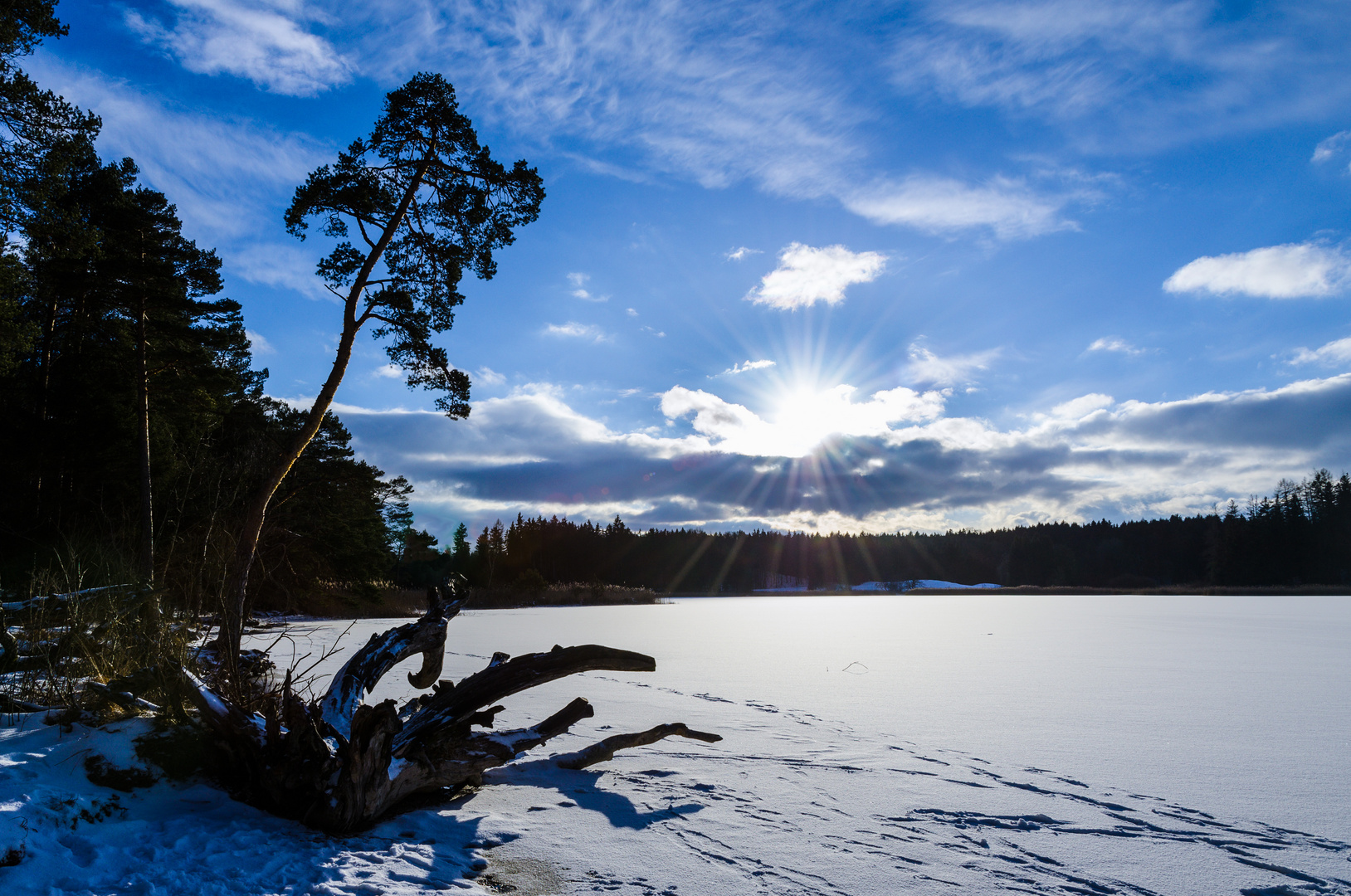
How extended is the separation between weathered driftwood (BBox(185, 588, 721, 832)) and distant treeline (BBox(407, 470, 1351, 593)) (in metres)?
50.6

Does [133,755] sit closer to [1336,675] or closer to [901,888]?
Result: [901,888]

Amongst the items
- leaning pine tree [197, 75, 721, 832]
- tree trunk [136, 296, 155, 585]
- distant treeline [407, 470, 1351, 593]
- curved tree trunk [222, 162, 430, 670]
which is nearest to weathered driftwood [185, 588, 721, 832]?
leaning pine tree [197, 75, 721, 832]

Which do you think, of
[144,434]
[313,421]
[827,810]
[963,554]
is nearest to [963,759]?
[827,810]

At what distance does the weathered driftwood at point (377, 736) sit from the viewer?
3490 millimetres

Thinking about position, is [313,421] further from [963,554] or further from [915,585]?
[963,554]

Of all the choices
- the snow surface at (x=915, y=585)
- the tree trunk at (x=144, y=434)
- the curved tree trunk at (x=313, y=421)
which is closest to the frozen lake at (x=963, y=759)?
the curved tree trunk at (x=313, y=421)

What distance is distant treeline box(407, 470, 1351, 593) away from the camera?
6369 centimetres

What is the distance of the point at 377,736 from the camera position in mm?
3504

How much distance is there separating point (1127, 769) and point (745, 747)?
249 centimetres

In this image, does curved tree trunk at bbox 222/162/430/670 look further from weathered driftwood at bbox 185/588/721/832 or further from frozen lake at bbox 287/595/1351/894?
frozen lake at bbox 287/595/1351/894

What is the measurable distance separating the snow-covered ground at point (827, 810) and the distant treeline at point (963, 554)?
164 feet

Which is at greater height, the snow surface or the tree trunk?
the tree trunk

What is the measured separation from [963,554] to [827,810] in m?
100

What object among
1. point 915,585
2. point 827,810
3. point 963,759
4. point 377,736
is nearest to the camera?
point 377,736
